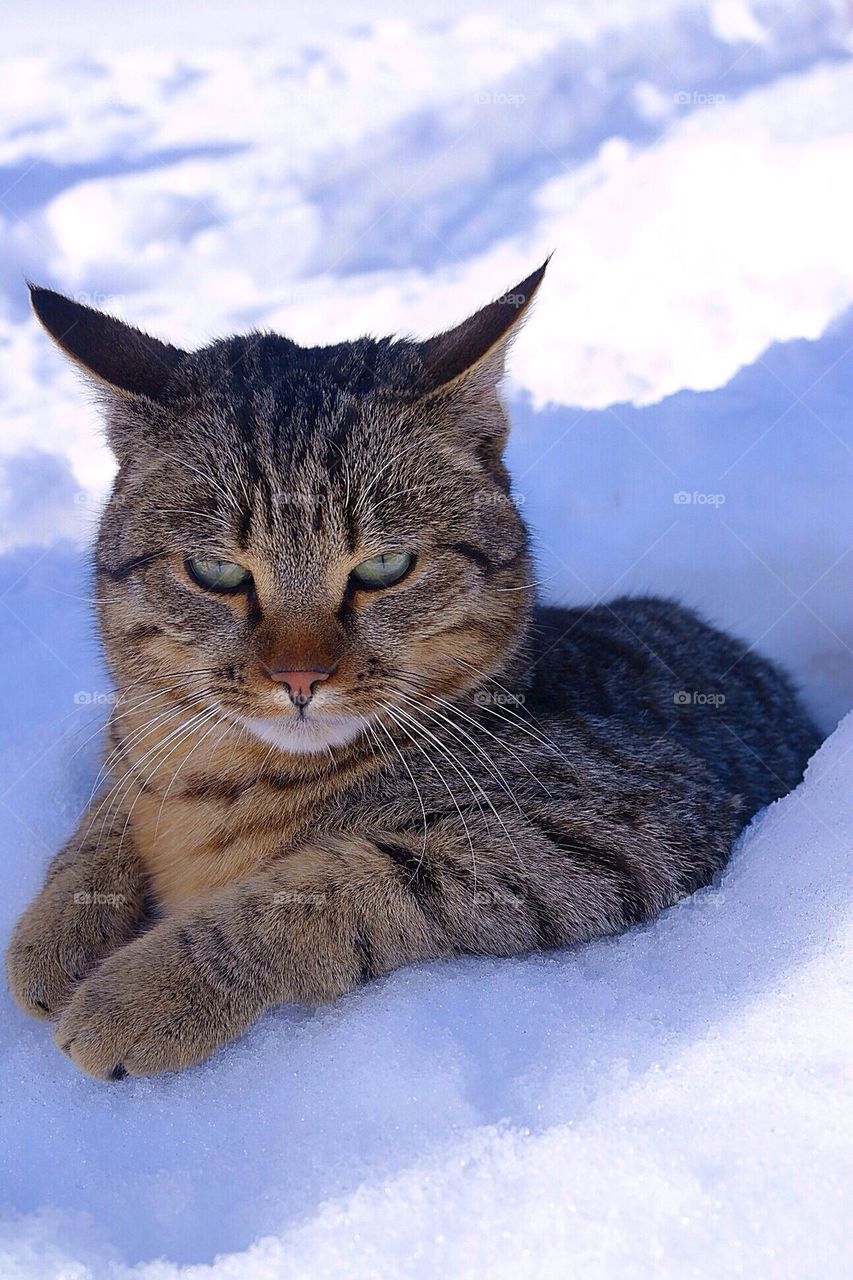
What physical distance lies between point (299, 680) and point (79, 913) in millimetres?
847

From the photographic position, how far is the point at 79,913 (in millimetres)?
2436

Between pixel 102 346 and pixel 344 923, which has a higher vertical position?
pixel 102 346

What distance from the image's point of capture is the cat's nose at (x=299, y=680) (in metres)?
2.04
